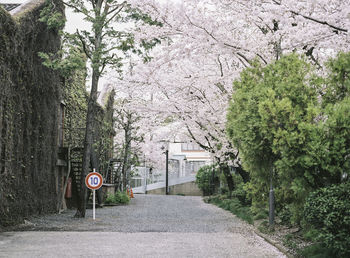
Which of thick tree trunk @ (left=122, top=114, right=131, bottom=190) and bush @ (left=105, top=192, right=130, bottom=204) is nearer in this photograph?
bush @ (left=105, top=192, right=130, bottom=204)

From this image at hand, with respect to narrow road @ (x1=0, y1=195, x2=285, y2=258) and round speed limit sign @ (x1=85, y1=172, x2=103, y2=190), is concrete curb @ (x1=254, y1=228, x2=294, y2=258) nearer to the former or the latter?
narrow road @ (x1=0, y1=195, x2=285, y2=258)

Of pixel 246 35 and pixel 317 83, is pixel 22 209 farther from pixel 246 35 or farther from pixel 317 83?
pixel 317 83

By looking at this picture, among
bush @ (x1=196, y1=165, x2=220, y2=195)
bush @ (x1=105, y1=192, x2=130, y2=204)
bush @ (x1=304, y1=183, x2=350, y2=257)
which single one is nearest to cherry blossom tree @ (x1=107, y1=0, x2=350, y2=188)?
bush @ (x1=304, y1=183, x2=350, y2=257)

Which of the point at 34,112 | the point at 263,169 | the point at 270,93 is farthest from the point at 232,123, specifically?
the point at 34,112

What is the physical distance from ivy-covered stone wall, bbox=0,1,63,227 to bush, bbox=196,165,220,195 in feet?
49.7

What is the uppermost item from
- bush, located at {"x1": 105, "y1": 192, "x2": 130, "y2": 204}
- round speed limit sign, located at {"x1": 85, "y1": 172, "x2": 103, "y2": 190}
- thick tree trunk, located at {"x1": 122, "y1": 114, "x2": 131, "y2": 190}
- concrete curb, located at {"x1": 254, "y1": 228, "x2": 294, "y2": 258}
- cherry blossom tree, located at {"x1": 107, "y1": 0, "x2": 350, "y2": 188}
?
cherry blossom tree, located at {"x1": 107, "y1": 0, "x2": 350, "y2": 188}

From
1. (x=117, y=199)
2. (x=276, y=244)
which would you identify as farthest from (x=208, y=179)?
(x=276, y=244)

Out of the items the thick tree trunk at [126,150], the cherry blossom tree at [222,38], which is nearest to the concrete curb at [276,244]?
the cherry blossom tree at [222,38]

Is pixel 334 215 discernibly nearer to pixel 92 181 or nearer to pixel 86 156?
pixel 92 181

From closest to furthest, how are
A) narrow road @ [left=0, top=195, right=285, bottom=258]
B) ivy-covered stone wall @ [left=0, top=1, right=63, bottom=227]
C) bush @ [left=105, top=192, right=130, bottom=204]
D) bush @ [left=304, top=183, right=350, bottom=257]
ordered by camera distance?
bush @ [left=304, top=183, right=350, bottom=257]
narrow road @ [left=0, top=195, right=285, bottom=258]
ivy-covered stone wall @ [left=0, top=1, right=63, bottom=227]
bush @ [left=105, top=192, right=130, bottom=204]

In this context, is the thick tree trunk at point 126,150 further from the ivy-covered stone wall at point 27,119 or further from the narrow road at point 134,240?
the narrow road at point 134,240

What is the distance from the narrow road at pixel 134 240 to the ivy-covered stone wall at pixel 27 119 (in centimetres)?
106

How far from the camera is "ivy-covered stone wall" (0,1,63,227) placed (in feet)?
37.7

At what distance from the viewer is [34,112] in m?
14.1
